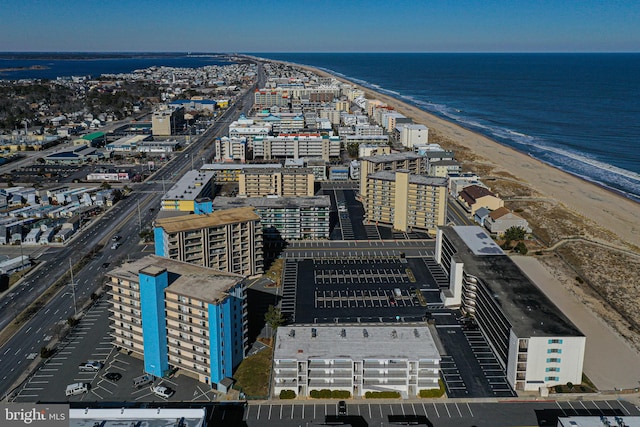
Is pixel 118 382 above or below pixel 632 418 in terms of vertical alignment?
below

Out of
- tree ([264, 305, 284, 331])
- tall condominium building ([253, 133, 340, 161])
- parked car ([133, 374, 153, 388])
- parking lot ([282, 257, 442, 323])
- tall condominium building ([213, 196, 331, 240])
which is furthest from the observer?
tall condominium building ([253, 133, 340, 161])

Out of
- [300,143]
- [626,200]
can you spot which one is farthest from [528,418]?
[300,143]

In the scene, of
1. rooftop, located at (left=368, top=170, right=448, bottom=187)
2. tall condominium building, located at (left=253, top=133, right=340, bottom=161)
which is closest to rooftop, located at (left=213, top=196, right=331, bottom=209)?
rooftop, located at (left=368, top=170, right=448, bottom=187)

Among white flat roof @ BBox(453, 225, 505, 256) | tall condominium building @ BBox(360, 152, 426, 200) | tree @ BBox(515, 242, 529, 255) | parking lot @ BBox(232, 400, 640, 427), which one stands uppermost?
tall condominium building @ BBox(360, 152, 426, 200)

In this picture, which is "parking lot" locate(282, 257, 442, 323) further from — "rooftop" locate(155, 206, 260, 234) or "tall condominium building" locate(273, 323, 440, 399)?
"tall condominium building" locate(273, 323, 440, 399)

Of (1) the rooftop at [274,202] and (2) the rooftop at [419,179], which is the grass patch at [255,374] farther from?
(2) the rooftop at [419,179]

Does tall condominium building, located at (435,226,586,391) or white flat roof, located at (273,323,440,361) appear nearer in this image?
white flat roof, located at (273,323,440,361)

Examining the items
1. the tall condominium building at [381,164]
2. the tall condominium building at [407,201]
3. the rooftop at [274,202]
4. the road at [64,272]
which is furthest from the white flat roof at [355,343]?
the tall condominium building at [381,164]

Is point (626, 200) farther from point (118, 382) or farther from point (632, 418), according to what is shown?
Result: point (118, 382)

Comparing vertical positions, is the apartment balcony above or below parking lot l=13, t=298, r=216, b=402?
above
